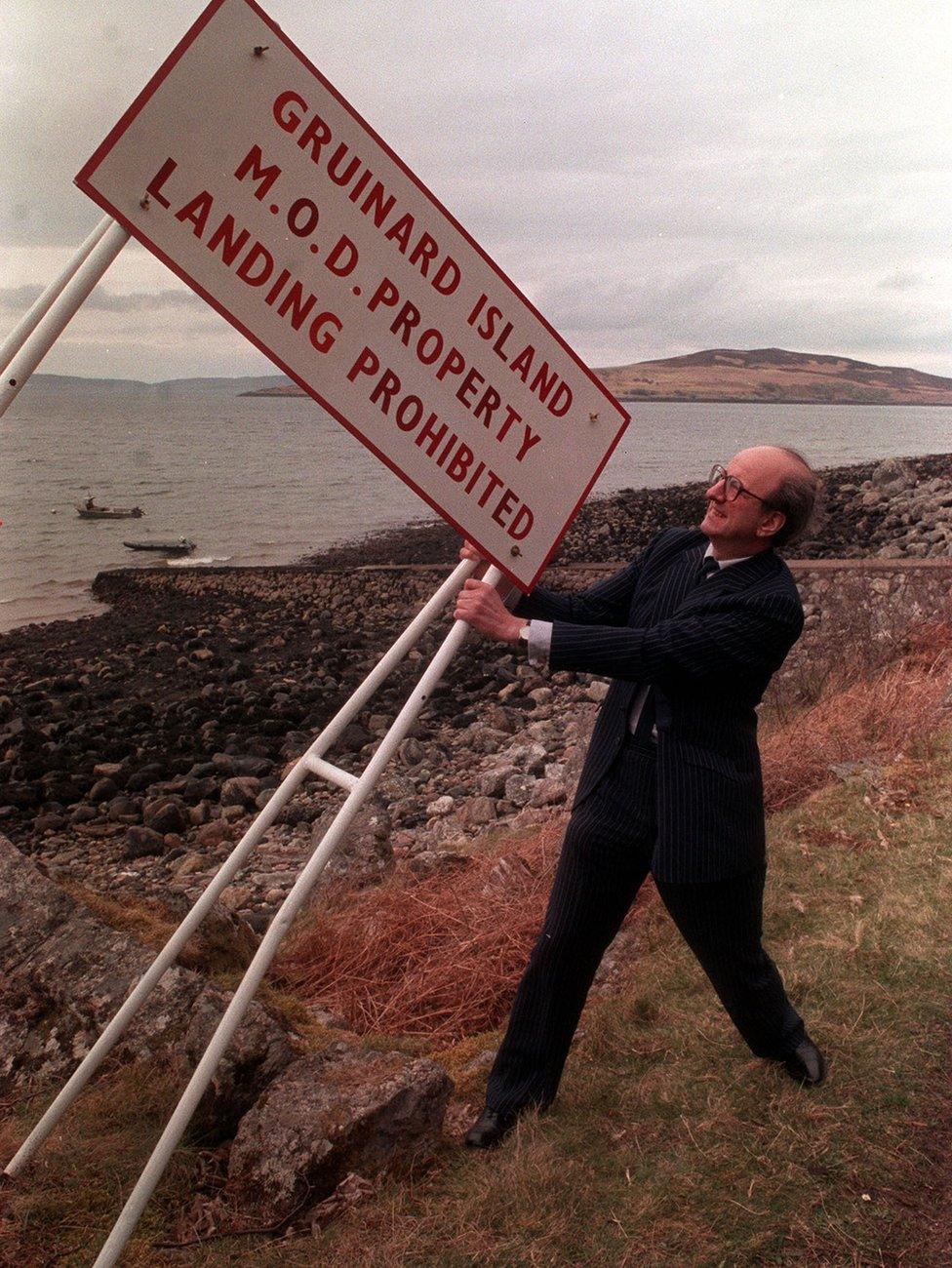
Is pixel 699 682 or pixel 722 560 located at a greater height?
pixel 722 560

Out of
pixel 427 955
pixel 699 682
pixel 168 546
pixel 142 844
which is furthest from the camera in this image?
pixel 168 546

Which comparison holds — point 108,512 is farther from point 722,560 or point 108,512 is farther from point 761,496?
point 761,496

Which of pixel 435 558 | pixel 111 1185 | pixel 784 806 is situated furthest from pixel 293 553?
pixel 111 1185

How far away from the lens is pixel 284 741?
14.0 metres

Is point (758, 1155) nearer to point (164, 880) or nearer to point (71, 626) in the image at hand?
point (164, 880)

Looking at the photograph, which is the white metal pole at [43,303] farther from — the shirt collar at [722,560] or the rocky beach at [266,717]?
the rocky beach at [266,717]

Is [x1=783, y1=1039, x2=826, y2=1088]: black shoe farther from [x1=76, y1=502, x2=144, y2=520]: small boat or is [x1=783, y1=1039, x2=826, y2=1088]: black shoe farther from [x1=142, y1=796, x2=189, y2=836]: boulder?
[x1=76, y1=502, x2=144, y2=520]: small boat

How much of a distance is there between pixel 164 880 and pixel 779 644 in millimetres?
7574

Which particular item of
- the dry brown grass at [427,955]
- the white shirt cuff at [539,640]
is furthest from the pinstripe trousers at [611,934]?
the dry brown grass at [427,955]

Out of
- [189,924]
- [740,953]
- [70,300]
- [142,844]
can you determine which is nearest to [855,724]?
[740,953]

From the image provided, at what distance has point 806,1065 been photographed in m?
3.51

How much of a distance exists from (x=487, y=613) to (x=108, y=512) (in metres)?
31.4

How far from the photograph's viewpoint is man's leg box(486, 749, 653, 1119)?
3.19 metres

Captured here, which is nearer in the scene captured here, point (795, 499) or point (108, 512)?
point (795, 499)
